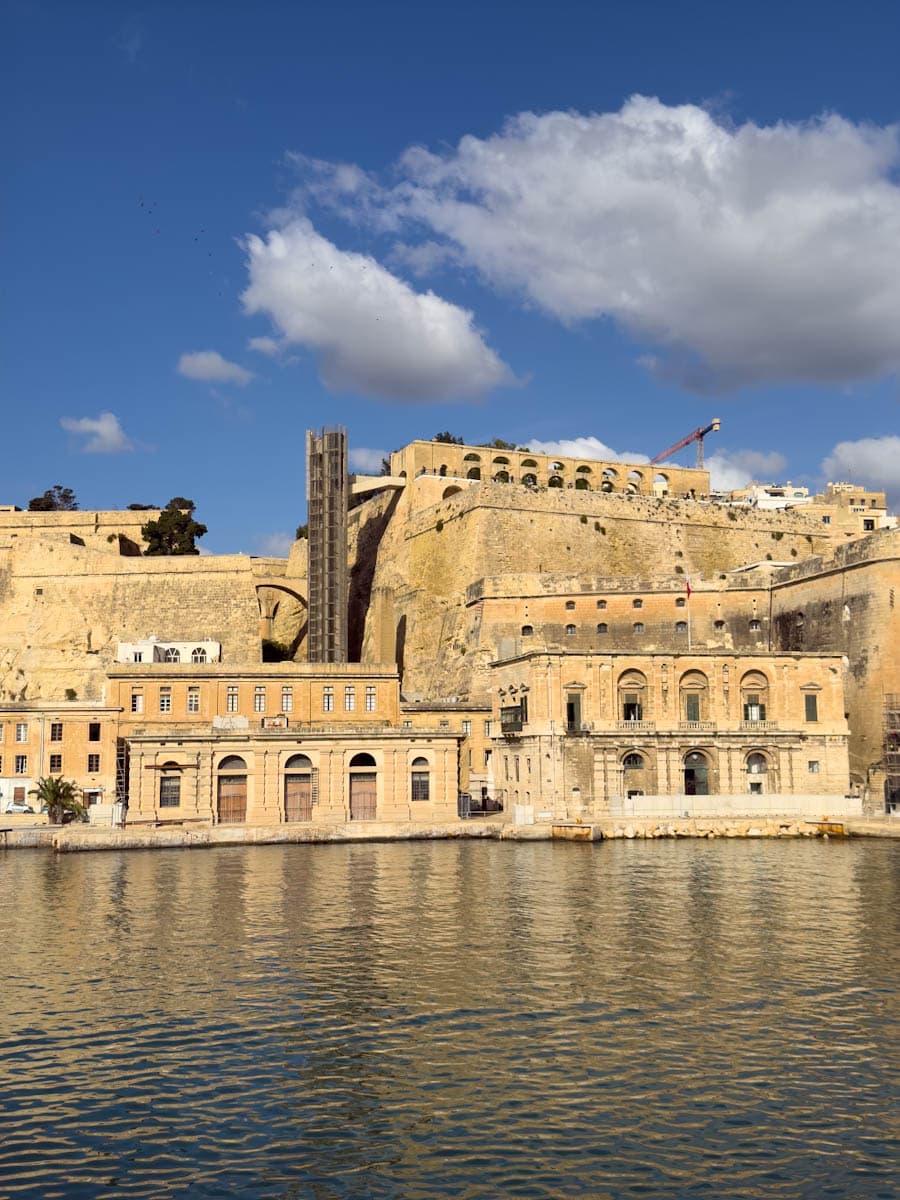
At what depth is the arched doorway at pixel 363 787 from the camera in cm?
5091

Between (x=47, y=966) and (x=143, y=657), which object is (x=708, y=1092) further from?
(x=143, y=657)

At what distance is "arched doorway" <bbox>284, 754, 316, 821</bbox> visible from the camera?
50344 mm

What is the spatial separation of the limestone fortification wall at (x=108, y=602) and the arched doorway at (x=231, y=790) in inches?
895

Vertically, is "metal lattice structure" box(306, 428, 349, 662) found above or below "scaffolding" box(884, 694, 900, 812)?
above

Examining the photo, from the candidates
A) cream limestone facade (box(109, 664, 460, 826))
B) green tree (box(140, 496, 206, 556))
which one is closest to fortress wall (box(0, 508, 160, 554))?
green tree (box(140, 496, 206, 556))

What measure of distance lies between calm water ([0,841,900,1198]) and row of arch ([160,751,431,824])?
53.8ft

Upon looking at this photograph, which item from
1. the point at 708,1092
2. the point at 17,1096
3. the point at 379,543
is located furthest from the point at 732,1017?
the point at 379,543

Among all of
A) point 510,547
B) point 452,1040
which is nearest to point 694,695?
point 510,547

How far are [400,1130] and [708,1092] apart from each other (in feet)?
13.1

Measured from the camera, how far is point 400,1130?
47.3 ft

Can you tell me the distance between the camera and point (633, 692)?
169 ft

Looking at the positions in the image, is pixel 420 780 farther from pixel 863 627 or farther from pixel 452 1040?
pixel 452 1040

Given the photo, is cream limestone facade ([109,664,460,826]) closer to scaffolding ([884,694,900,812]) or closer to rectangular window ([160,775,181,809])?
rectangular window ([160,775,181,809])

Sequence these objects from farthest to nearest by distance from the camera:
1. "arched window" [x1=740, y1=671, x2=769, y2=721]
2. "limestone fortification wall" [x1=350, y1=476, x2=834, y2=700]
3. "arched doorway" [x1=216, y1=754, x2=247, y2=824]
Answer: "limestone fortification wall" [x1=350, y1=476, x2=834, y2=700], "arched window" [x1=740, y1=671, x2=769, y2=721], "arched doorway" [x1=216, y1=754, x2=247, y2=824]
